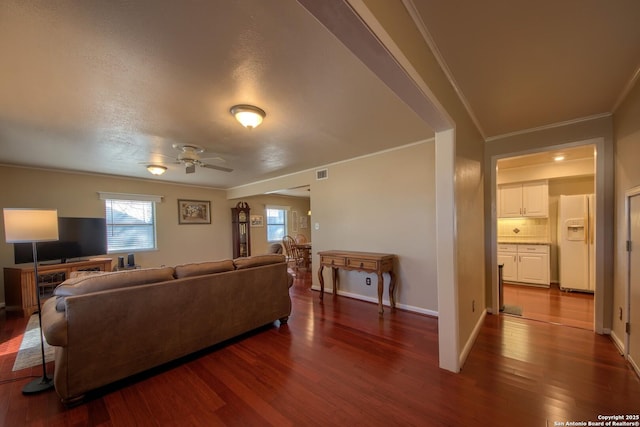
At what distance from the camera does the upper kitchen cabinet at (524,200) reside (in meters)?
4.73

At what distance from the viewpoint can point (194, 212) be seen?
21.3ft

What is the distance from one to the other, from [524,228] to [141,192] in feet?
27.4

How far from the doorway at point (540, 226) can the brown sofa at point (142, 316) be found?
162 inches

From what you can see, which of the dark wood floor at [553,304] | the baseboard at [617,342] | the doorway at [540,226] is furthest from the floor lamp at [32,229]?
the doorway at [540,226]

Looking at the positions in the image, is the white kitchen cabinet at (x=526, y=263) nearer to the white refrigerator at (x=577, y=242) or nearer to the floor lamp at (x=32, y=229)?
the white refrigerator at (x=577, y=242)

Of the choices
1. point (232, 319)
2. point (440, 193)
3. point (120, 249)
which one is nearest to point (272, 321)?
point (232, 319)

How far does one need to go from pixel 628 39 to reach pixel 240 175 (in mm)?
5306

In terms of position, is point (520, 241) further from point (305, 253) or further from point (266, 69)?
point (266, 69)

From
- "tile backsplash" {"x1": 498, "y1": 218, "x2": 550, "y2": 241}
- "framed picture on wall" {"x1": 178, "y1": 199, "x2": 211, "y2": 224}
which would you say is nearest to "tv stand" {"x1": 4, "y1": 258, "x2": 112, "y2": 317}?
"framed picture on wall" {"x1": 178, "y1": 199, "x2": 211, "y2": 224}

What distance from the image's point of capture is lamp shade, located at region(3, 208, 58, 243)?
74.8 inches

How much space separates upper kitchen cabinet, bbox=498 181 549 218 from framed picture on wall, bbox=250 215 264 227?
6332 mm

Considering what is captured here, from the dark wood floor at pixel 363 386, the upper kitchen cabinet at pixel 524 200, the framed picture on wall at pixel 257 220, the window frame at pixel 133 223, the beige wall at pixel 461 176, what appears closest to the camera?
the beige wall at pixel 461 176

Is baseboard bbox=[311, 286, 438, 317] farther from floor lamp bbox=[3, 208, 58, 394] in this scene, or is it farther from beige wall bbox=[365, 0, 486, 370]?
floor lamp bbox=[3, 208, 58, 394]

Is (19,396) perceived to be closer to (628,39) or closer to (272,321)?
(272,321)
